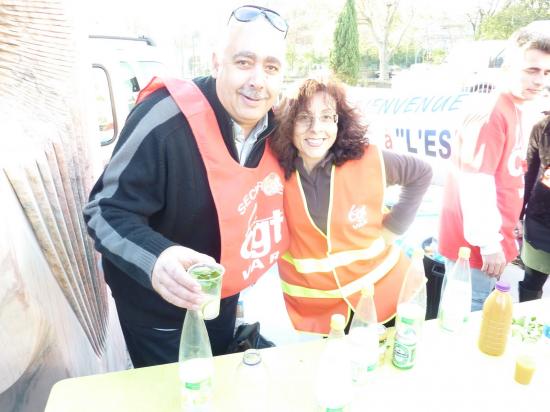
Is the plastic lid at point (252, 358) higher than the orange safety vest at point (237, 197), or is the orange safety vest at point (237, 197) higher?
the orange safety vest at point (237, 197)

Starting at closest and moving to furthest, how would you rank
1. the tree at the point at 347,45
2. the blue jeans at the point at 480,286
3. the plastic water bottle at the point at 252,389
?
the plastic water bottle at the point at 252,389
the blue jeans at the point at 480,286
the tree at the point at 347,45

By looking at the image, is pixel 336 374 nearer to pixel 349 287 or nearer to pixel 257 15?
pixel 349 287

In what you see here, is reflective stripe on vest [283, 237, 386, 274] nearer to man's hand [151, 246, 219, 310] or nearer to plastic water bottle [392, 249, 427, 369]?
plastic water bottle [392, 249, 427, 369]

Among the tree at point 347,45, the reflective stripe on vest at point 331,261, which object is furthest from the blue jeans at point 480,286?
the tree at point 347,45

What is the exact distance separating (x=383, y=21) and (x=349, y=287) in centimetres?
2454

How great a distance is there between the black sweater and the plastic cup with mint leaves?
0.52 ft

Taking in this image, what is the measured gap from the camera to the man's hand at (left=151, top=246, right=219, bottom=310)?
1.07m

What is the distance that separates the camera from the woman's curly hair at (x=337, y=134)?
1690 mm

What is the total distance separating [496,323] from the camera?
1.44 meters

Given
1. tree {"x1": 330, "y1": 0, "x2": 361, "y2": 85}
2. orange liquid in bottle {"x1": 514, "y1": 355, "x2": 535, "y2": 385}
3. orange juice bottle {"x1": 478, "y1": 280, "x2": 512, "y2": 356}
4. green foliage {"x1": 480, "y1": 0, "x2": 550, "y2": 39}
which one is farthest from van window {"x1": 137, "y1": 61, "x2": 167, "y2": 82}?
green foliage {"x1": 480, "y1": 0, "x2": 550, "y2": 39}

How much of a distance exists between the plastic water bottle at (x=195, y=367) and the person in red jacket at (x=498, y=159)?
4.81 feet

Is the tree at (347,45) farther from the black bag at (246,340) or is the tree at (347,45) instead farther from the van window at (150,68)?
the black bag at (246,340)

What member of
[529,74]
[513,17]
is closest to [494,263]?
[529,74]

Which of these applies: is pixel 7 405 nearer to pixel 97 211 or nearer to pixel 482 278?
pixel 97 211
